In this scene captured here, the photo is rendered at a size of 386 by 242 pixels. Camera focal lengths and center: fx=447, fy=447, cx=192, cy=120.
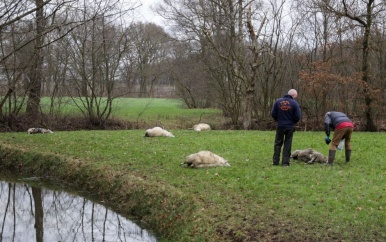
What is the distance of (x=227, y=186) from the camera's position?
35.3 feet

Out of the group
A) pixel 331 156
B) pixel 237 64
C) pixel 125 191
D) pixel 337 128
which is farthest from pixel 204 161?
pixel 237 64

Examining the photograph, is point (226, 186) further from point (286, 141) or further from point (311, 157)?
point (311, 157)

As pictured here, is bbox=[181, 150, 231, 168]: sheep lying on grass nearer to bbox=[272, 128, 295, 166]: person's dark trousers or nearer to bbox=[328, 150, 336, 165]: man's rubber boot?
bbox=[272, 128, 295, 166]: person's dark trousers

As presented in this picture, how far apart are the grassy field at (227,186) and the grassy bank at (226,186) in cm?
2

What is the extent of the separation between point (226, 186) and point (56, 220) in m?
4.54

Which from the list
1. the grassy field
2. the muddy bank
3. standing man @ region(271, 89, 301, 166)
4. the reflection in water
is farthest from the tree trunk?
standing man @ region(271, 89, 301, 166)

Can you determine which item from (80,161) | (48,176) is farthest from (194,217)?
(48,176)

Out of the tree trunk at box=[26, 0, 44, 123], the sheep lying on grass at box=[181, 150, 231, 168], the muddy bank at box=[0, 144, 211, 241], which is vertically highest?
the tree trunk at box=[26, 0, 44, 123]

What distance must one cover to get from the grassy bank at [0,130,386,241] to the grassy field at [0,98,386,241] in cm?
2

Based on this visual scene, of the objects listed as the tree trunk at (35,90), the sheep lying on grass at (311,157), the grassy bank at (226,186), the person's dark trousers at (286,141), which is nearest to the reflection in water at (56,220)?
the grassy bank at (226,186)

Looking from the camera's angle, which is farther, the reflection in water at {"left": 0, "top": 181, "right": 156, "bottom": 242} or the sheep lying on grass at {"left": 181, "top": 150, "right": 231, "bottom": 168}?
the sheep lying on grass at {"left": 181, "top": 150, "right": 231, "bottom": 168}

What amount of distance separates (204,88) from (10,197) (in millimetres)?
23838

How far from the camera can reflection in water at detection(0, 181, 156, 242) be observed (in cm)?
1013

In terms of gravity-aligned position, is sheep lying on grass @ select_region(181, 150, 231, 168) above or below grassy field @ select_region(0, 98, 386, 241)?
above
